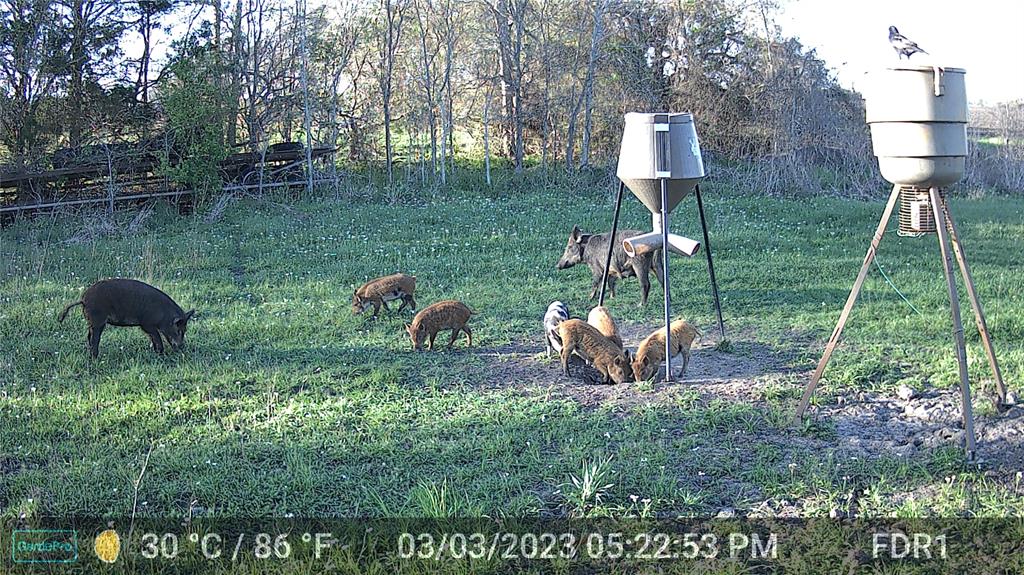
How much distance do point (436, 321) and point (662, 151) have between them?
2549 millimetres

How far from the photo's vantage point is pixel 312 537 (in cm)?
448

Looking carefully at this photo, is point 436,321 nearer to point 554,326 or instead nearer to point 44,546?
point 554,326

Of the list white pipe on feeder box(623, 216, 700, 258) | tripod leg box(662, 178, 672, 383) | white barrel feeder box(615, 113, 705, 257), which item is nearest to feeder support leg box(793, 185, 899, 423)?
tripod leg box(662, 178, 672, 383)

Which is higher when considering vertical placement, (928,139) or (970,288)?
(928,139)

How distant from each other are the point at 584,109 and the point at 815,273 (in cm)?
1288

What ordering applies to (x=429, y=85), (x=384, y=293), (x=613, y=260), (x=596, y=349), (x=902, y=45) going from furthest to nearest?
(x=429, y=85) < (x=613, y=260) < (x=384, y=293) < (x=596, y=349) < (x=902, y=45)

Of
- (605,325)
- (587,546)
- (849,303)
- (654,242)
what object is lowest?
(587,546)

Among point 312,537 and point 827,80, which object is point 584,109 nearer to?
point 827,80

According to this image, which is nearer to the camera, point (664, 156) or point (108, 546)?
point (108, 546)

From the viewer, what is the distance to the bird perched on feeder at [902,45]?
18.3 feet

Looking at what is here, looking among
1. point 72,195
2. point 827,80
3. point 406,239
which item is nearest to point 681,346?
point 406,239

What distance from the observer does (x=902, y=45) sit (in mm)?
5594

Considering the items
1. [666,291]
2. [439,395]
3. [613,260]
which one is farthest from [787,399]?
[613,260]

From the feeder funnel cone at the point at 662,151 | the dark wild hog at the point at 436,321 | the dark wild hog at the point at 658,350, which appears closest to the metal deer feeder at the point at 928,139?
the feeder funnel cone at the point at 662,151
